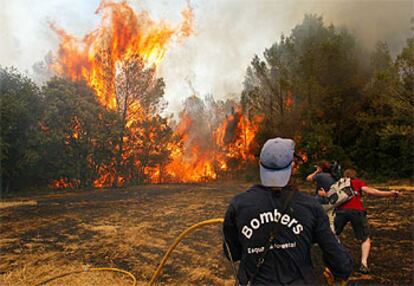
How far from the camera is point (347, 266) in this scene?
6.50 feet

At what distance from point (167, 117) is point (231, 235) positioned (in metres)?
27.3

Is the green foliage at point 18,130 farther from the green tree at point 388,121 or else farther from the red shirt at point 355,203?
the green tree at point 388,121

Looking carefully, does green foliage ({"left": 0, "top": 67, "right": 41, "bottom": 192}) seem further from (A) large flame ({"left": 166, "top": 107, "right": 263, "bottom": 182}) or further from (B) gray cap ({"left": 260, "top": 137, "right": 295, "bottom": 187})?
(B) gray cap ({"left": 260, "top": 137, "right": 295, "bottom": 187})

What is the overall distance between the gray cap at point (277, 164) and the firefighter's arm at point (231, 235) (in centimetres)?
34

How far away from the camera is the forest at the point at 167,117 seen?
798 inches

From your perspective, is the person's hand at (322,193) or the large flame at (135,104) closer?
the person's hand at (322,193)

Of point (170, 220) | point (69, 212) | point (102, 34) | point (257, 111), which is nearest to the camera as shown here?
point (170, 220)

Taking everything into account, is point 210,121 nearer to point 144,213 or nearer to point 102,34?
point 102,34

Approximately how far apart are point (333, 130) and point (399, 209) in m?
13.1

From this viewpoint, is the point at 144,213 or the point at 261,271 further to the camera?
the point at 144,213

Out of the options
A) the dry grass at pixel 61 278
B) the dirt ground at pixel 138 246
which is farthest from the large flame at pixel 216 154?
the dry grass at pixel 61 278

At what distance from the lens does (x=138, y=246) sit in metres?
7.45

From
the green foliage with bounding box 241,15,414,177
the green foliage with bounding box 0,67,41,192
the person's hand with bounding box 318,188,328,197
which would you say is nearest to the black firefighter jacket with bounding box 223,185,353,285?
the person's hand with bounding box 318,188,328,197

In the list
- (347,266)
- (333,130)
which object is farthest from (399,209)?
(333,130)
